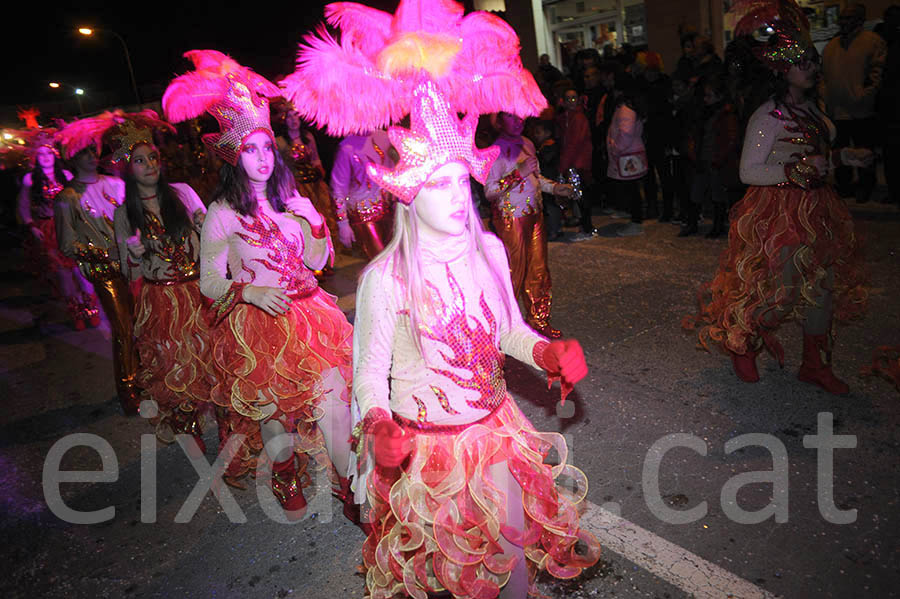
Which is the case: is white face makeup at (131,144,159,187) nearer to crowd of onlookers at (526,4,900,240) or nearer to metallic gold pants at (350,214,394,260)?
metallic gold pants at (350,214,394,260)

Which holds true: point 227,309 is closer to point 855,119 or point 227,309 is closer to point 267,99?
point 267,99

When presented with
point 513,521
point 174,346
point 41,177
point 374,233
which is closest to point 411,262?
point 513,521

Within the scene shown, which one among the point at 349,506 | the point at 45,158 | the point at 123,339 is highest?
the point at 45,158

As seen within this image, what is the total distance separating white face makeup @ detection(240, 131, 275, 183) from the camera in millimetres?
3281

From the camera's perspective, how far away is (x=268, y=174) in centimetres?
335

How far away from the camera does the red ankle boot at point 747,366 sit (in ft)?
14.5

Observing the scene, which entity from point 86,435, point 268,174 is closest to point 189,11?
point 86,435

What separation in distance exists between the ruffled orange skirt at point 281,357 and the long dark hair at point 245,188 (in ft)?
1.80

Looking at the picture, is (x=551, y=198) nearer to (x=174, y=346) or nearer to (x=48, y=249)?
(x=174, y=346)

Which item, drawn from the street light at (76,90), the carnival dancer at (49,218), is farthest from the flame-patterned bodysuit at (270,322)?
the street light at (76,90)

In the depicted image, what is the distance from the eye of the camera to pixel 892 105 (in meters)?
8.58

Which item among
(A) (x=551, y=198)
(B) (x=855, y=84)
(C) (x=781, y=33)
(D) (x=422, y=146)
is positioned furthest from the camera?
(A) (x=551, y=198)

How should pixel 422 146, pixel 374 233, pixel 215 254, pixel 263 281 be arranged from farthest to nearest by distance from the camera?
pixel 374 233 → pixel 263 281 → pixel 215 254 → pixel 422 146

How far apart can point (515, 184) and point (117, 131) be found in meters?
3.14
